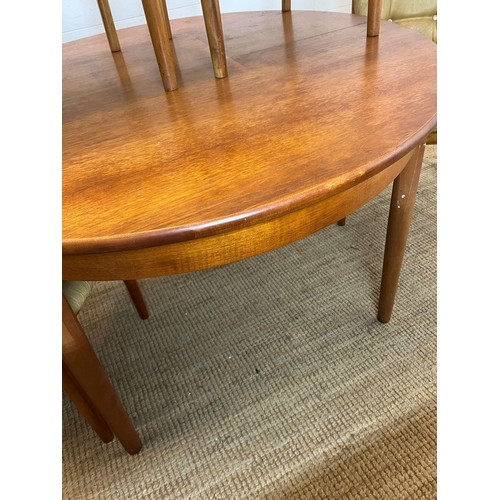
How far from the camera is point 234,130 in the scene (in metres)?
0.66

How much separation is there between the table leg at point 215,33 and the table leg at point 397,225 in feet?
1.30

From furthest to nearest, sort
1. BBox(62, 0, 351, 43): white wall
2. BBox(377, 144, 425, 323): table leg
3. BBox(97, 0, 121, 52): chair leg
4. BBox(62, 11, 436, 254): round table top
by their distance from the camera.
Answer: BBox(62, 0, 351, 43): white wall → BBox(97, 0, 121, 52): chair leg → BBox(377, 144, 425, 323): table leg → BBox(62, 11, 436, 254): round table top

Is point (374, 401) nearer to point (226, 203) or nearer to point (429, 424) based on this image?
point (429, 424)

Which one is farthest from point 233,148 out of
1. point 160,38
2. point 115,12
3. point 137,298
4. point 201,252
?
point 115,12

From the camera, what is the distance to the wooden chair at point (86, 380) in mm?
684

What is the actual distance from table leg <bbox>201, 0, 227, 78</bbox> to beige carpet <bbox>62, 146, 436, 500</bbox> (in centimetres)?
66

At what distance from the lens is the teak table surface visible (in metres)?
0.52

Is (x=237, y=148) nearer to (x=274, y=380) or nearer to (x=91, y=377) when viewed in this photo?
(x=91, y=377)

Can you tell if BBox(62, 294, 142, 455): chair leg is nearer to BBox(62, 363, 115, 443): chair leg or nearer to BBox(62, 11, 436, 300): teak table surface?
BBox(62, 363, 115, 443): chair leg

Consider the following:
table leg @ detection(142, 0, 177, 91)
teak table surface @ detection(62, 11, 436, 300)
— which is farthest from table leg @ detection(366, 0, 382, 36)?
table leg @ detection(142, 0, 177, 91)

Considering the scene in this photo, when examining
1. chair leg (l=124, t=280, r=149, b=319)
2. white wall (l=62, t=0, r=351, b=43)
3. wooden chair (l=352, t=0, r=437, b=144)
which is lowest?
chair leg (l=124, t=280, r=149, b=319)

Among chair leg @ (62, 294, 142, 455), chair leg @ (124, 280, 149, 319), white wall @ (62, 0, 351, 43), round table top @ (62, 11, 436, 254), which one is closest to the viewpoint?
round table top @ (62, 11, 436, 254)

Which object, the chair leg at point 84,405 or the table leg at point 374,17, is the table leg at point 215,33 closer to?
the table leg at point 374,17
